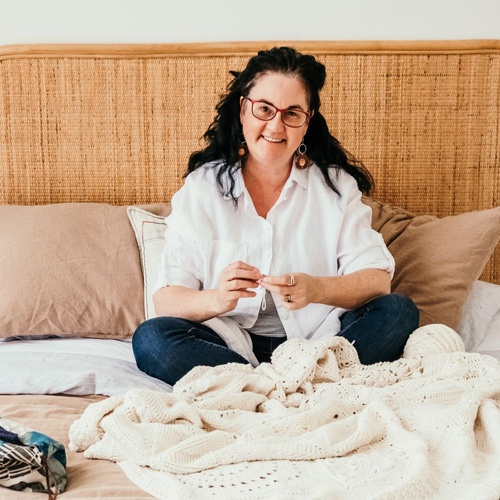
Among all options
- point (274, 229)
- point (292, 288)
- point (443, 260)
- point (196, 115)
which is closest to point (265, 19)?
point (196, 115)

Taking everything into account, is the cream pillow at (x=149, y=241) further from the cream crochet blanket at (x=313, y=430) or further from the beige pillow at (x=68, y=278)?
the cream crochet blanket at (x=313, y=430)

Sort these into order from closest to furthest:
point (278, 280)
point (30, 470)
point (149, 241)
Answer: point (30, 470) < point (278, 280) < point (149, 241)

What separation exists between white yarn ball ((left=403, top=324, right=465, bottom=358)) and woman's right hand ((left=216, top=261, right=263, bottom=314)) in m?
0.37

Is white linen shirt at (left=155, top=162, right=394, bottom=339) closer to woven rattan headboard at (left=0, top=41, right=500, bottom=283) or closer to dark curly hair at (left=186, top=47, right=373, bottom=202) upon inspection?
dark curly hair at (left=186, top=47, right=373, bottom=202)

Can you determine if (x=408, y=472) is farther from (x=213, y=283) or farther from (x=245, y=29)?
(x=245, y=29)

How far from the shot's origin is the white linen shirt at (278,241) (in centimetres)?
204

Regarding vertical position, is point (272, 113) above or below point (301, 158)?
above

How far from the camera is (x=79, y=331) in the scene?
2.15 metres

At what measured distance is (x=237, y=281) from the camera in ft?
5.90

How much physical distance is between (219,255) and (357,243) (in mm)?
336

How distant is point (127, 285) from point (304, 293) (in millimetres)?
553

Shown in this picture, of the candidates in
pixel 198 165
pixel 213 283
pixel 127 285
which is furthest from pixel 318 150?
pixel 127 285

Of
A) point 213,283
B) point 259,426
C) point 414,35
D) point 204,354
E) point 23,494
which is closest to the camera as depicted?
point 23,494

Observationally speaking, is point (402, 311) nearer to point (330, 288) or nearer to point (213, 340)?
point (330, 288)
